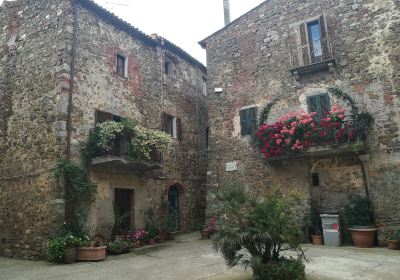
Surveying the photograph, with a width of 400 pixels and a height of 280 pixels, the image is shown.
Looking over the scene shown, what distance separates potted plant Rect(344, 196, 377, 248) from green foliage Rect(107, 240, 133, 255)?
7096mm

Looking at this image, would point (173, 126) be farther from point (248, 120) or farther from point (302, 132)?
point (302, 132)

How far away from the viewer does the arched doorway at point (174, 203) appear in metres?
15.0

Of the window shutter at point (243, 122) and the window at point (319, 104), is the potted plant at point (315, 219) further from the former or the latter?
the window shutter at point (243, 122)

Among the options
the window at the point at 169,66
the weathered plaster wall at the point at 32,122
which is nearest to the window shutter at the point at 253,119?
the window at the point at 169,66

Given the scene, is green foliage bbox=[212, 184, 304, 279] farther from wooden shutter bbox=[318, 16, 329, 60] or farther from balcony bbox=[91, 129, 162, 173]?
wooden shutter bbox=[318, 16, 329, 60]

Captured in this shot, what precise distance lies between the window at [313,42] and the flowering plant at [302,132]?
2.01m

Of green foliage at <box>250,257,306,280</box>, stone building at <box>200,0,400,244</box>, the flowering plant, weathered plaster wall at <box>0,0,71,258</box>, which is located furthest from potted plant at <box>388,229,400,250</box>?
weathered plaster wall at <box>0,0,71,258</box>

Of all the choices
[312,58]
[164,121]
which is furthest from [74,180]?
[312,58]

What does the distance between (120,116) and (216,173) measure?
452 centimetres

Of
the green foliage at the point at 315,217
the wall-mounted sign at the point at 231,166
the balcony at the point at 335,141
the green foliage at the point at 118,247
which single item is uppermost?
the balcony at the point at 335,141

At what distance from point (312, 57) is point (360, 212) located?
5.67 m

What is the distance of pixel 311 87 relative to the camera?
12180 millimetres

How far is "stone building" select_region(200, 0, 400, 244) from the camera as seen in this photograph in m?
10.7

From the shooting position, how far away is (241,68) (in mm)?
13914
